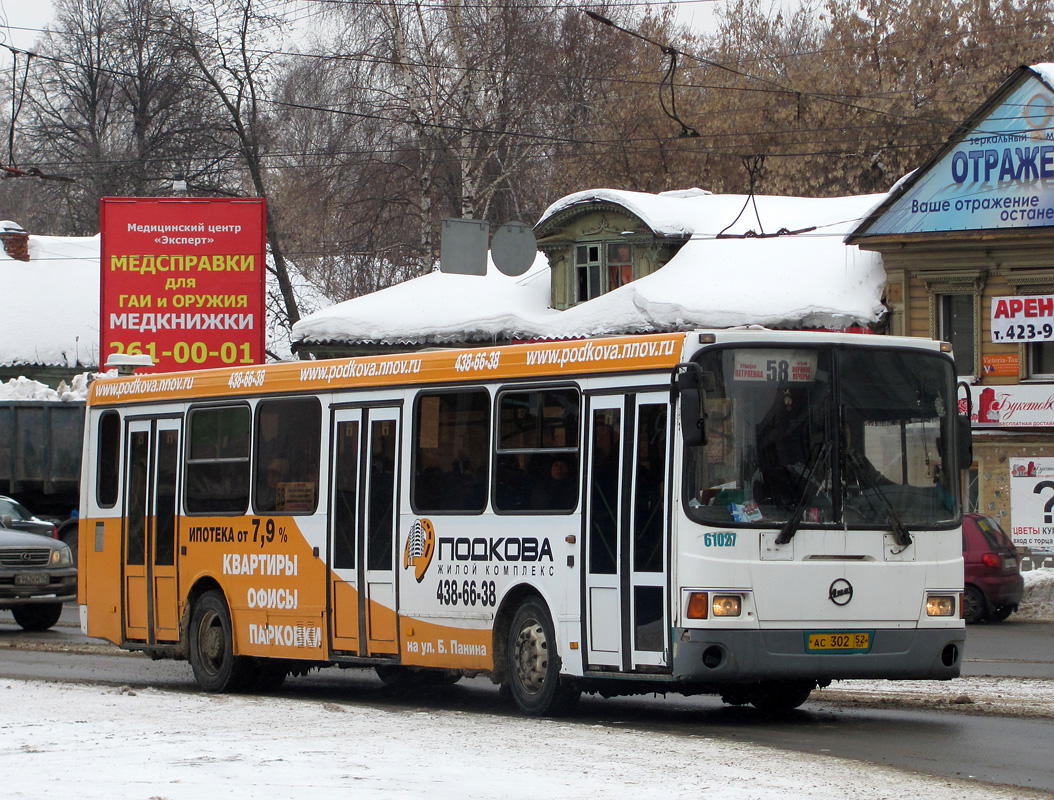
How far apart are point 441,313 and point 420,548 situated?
2447cm

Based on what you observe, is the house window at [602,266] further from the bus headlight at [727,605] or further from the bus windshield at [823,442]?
the bus headlight at [727,605]

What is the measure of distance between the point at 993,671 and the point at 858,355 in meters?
5.32

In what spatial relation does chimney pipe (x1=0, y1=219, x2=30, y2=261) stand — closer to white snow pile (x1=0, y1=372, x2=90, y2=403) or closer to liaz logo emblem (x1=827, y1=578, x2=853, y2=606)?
white snow pile (x1=0, y1=372, x2=90, y2=403)

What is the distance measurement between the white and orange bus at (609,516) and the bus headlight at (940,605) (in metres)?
0.01

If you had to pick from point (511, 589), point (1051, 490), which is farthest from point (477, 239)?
point (511, 589)

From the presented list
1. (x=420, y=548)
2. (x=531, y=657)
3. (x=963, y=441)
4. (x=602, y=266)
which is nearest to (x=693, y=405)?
(x=963, y=441)

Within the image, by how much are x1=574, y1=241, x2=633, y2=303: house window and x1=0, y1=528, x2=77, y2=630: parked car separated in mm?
16809

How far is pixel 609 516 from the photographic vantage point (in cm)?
1116

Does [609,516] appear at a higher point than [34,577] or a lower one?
higher

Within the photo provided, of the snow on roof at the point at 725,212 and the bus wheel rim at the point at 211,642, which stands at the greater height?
the snow on roof at the point at 725,212

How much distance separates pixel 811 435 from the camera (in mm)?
10859

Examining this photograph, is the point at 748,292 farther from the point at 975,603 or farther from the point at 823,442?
the point at 823,442

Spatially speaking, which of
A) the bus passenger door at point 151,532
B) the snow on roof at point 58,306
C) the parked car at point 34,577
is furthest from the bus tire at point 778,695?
the snow on roof at point 58,306

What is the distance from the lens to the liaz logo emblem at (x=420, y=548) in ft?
41.2
